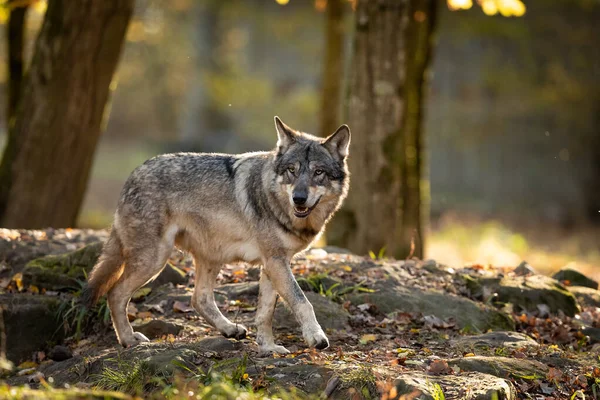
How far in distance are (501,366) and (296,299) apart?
1.68 m

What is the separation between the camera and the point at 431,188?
25406mm

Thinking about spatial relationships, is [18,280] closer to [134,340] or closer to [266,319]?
[134,340]

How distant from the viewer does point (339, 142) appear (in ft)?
20.8

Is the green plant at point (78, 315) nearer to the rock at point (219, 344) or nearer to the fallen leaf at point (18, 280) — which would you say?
the fallen leaf at point (18, 280)

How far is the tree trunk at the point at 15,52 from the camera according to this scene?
13.3 m

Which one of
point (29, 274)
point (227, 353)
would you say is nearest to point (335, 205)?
point (227, 353)

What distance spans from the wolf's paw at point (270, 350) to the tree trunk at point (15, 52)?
30.1 ft

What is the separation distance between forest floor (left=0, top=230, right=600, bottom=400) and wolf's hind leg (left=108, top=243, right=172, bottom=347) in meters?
0.27

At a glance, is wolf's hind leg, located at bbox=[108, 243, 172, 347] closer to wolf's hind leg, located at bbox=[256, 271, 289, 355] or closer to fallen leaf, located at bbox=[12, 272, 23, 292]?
wolf's hind leg, located at bbox=[256, 271, 289, 355]

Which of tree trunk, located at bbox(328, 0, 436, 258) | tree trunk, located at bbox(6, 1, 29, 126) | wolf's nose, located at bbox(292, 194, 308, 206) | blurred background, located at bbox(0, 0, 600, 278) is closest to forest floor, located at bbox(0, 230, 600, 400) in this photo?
tree trunk, located at bbox(328, 0, 436, 258)

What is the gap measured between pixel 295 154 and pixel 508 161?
766 inches

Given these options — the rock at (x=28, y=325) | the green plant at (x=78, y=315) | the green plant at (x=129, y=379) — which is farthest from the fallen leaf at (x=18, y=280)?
the green plant at (x=129, y=379)

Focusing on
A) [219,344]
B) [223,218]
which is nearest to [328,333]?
[219,344]

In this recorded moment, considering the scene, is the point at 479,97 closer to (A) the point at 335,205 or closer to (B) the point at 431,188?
(B) the point at 431,188
